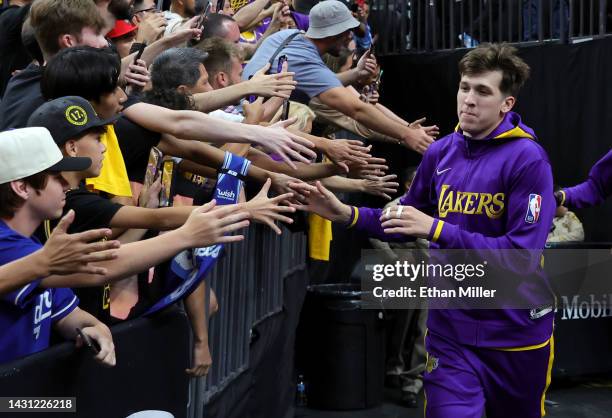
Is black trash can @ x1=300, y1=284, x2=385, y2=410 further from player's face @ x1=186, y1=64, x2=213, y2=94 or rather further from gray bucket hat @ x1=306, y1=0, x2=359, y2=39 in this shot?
player's face @ x1=186, y1=64, x2=213, y2=94

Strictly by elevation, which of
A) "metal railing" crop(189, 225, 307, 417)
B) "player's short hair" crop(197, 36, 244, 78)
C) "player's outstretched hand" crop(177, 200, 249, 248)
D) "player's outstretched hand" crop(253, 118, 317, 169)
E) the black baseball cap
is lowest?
"metal railing" crop(189, 225, 307, 417)

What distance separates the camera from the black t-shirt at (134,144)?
4.68 m

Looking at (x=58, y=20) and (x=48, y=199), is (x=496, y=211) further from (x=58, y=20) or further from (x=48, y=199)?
(x=48, y=199)

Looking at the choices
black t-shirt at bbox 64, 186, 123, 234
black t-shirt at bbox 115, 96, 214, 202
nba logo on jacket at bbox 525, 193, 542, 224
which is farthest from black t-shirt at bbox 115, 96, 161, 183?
nba logo on jacket at bbox 525, 193, 542, 224

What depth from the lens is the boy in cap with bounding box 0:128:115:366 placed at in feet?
11.1

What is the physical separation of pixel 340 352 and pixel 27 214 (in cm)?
650

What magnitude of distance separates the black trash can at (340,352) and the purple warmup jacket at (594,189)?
3642 mm

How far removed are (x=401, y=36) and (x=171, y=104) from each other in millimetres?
7792

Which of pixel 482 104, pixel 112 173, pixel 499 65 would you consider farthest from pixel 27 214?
pixel 499 65

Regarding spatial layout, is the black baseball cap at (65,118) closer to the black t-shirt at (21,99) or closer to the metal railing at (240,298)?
the black t-shirt at (21,99)

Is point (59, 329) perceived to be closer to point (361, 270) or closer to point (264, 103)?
point (264, 103)

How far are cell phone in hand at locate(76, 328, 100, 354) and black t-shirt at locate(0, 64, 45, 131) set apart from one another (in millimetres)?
1234

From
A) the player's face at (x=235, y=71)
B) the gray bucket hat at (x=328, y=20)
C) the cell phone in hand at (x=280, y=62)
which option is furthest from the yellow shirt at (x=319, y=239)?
the player's face at (x=235, y=71)

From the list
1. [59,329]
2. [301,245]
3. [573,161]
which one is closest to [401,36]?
[573,161]
